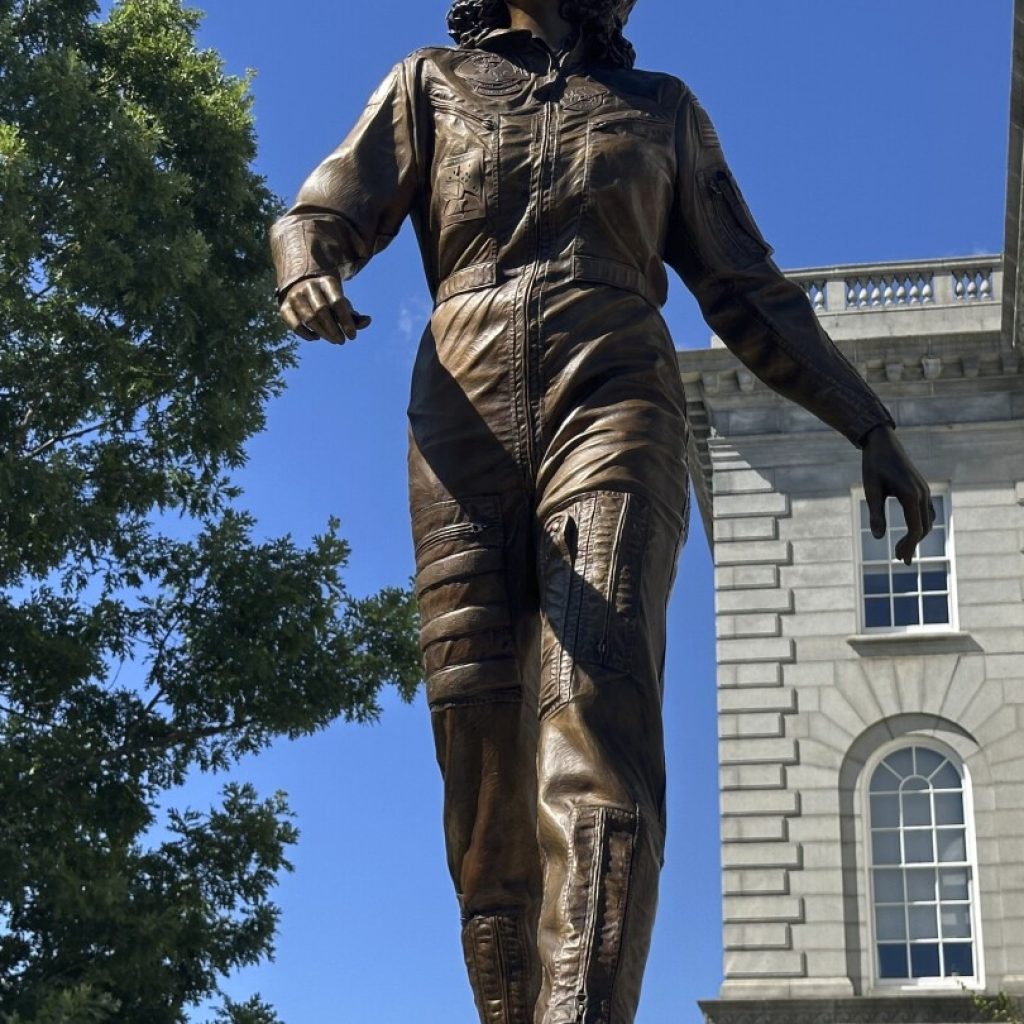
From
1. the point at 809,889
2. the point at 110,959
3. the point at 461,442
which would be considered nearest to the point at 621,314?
the point at 461,442

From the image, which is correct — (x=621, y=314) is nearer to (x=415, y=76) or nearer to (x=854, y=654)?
(x=415, y=76)

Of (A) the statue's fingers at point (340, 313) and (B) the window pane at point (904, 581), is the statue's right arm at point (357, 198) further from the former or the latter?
(B) the window pane at point (904, 581)

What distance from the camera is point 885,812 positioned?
32625 millimetres

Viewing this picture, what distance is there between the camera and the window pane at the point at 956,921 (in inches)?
1245

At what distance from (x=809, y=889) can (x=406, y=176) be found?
28.6 metres

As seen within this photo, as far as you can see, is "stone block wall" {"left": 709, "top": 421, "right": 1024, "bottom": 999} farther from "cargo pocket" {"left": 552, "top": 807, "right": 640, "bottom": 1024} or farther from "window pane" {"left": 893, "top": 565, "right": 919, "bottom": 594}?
"cargo pocket" {"left": 552, "top": 807, "right": 640, "bottom": 1024}

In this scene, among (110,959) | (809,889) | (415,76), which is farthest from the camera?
(809,889)

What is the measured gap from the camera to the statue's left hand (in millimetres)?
4969

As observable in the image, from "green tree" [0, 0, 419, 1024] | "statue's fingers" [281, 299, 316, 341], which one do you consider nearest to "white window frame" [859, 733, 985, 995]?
"green tree" [0, 0, 419, 1024]

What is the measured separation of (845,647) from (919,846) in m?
3.15

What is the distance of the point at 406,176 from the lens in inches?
206

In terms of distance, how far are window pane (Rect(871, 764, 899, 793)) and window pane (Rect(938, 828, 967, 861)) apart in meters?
0.96

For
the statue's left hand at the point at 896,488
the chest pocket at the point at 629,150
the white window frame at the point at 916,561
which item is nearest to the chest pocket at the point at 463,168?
the chest pocket at the point at 629,150

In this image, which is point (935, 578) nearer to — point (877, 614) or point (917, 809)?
point (877, 614)
